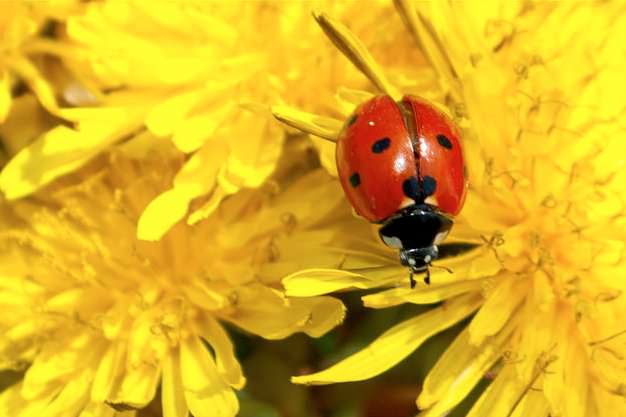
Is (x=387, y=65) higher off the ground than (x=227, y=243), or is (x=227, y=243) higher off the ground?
(x=387, y=65)

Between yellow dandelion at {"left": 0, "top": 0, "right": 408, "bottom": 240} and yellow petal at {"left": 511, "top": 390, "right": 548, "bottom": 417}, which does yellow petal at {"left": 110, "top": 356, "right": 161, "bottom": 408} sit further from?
yellow petal at {"left": 511, "top": 390, "right": 548, "bottom": 417}

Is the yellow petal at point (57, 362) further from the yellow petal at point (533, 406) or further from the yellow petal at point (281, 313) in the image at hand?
the yellow petal at point (533, 406)

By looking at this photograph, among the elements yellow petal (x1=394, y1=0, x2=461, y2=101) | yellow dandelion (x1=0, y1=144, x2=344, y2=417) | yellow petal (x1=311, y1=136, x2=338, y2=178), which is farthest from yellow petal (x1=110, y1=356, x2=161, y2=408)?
yellow petal (x1=394, y1=0, x2=461, y2=101)

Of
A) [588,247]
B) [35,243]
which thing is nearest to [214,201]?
[35,243]

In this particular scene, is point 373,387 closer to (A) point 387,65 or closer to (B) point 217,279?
(B) point 217,279

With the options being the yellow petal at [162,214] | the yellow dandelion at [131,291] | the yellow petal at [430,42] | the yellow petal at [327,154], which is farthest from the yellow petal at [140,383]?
the yellow petal at [430,42]

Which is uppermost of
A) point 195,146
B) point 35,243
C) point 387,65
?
point 387,65

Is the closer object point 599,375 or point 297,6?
point 599,375
